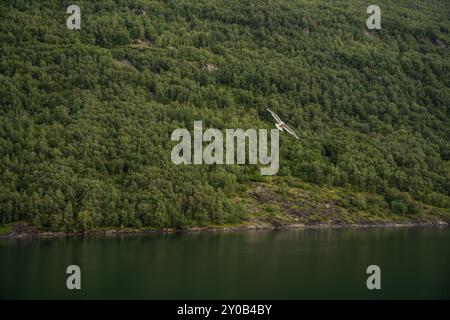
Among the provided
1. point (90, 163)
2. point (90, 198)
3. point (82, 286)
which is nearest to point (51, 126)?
point (90, 163)

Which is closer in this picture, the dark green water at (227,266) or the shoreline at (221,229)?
the dark green water at (227,266)

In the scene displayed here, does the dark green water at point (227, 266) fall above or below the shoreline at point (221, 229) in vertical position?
above

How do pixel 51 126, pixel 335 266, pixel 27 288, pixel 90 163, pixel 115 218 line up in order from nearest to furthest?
pixel 27 288, pixel 335 266, pixel 115 218, pixel 90 163, pixel 51 126

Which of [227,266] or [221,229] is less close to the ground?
[227,266]

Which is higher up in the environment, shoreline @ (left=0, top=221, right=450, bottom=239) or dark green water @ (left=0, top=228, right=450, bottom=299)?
dark green water @ (left=0, top=228, right=450, bottom=299)

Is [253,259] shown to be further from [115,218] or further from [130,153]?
[130,153]

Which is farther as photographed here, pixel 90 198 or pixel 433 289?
pixel 90 198

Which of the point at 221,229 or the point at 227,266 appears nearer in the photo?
the point at 227,266

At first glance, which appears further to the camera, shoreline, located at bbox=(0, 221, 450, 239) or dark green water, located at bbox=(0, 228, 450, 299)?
shoreline, located at bbox=(0, 221, 450, 239)
